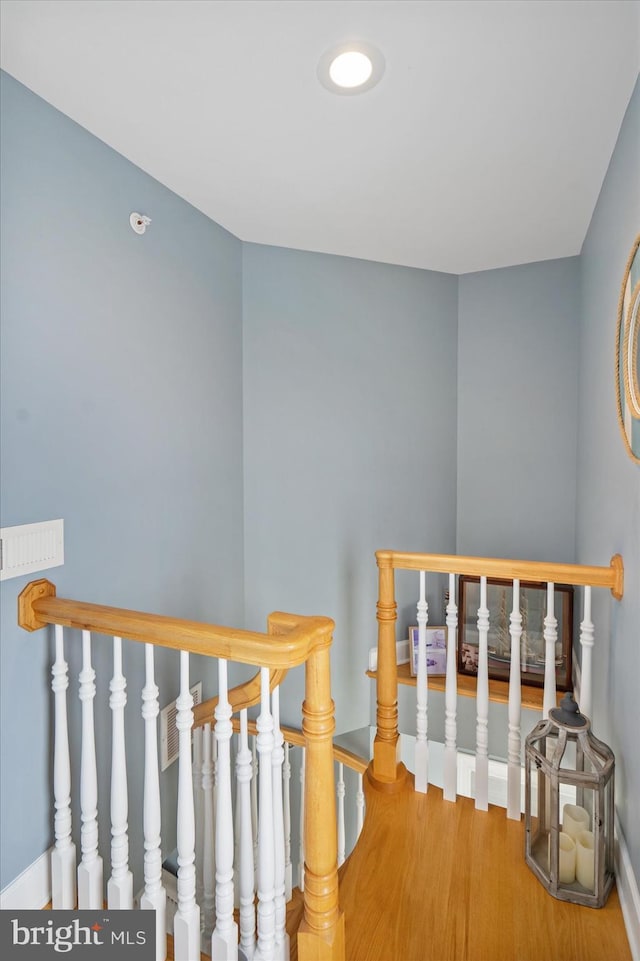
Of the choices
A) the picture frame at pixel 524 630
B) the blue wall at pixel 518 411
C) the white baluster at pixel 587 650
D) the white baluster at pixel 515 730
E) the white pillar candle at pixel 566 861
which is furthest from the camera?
the blue wall at pixel 518 411

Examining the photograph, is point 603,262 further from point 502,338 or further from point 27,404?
point 27,404

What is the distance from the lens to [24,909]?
146 cm

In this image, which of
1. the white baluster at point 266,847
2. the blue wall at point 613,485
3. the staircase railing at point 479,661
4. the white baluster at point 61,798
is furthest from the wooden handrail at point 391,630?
the white baluster at point 61,798

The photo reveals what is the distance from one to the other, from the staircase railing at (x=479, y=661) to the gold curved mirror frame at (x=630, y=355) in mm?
418

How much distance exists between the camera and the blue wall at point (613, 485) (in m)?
1.46

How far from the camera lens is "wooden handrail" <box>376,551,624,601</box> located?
1.66 meters

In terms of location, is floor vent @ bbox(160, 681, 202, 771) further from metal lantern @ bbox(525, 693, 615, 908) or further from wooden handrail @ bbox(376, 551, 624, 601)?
metal lantern @ bbox(525, 693, 615, 908)

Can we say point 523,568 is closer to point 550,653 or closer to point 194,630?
point 550,653

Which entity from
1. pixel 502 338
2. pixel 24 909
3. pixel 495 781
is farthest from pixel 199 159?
pixel 495 781

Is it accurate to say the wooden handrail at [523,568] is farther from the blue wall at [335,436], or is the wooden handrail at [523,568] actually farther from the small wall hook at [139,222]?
the small wall hook at [139,222]

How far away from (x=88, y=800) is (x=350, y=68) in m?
2.13

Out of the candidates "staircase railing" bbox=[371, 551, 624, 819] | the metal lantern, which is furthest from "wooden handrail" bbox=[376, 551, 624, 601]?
the metal lantern

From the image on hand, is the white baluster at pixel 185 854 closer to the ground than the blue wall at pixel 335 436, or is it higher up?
closer to the ground

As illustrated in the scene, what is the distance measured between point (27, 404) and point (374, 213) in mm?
1642
